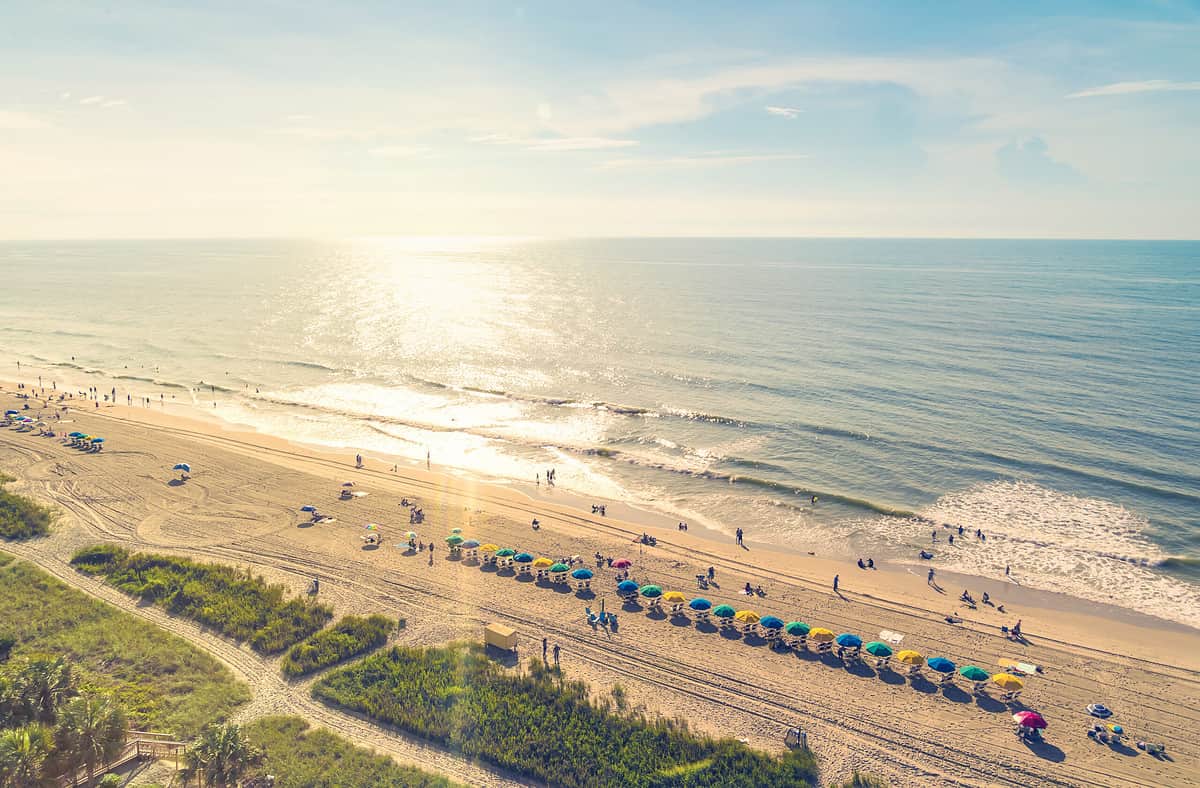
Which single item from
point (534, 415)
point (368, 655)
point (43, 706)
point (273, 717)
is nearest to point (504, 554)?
point (368, 655)

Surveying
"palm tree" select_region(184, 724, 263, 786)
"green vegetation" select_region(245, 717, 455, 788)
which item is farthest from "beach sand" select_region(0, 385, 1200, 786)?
"palm tree" select_region(184, 724, 263, 786)

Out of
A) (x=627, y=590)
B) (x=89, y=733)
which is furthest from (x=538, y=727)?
(x=89, y=733)

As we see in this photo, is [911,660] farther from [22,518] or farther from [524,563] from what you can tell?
[22,518]

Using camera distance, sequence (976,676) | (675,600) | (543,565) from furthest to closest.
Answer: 1. (543,565)
2. (675,600)
3. (976,676)

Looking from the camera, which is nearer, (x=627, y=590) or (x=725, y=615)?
(x=725, y=615)

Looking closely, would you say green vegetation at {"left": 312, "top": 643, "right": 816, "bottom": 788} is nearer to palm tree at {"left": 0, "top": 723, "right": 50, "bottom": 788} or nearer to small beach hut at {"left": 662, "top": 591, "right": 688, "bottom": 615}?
small beach hut at {"left": 662, "top": 591, "right": 688, "bottom": 615}

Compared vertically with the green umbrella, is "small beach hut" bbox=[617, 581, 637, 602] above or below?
below
